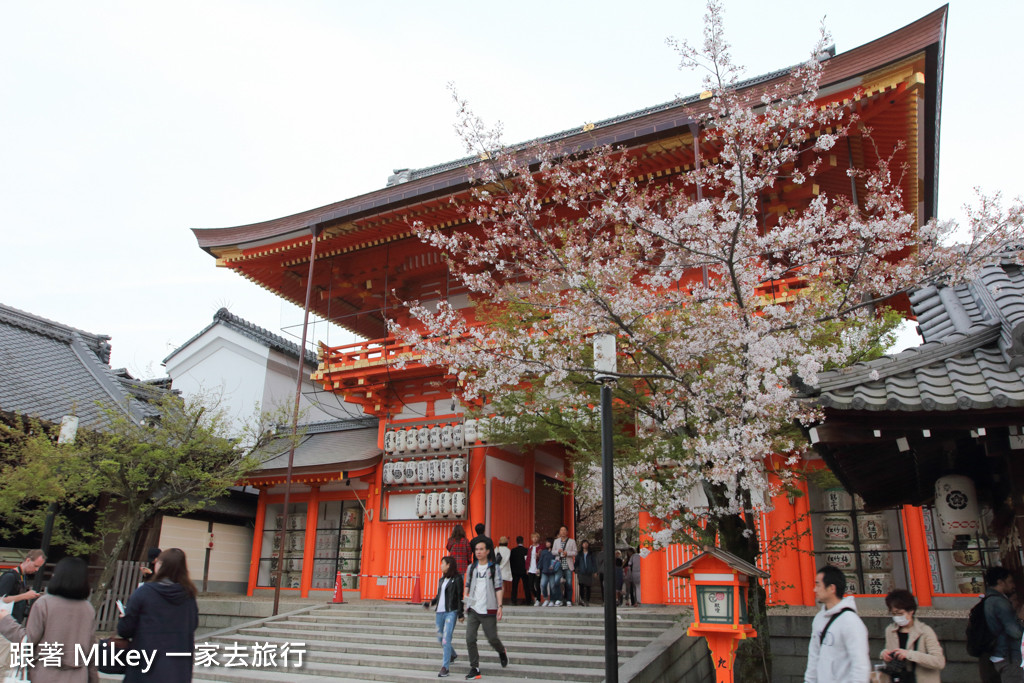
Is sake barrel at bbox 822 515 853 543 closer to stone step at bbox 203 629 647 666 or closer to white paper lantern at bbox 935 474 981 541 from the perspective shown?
stone step at bbox 203 629 647 666

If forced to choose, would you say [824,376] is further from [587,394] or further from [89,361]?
[89,361]

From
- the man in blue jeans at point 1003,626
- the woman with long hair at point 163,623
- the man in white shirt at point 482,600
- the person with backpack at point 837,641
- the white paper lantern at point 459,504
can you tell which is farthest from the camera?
the white paper lantern at point 459,504

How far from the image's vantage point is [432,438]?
16172 millimetres

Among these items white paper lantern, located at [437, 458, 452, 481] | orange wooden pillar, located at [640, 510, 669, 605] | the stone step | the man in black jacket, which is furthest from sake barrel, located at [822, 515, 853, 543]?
white paper lantern, located at [437, 458, 452, 481]

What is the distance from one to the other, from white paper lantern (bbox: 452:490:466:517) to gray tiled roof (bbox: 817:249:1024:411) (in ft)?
37.6

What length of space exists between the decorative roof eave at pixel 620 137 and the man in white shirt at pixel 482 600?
644 cm

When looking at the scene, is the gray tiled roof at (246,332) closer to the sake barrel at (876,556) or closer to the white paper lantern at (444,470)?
the white paper lantern at (444,470)

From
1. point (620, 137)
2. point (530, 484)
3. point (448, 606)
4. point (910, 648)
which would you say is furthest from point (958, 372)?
point (530, 484)

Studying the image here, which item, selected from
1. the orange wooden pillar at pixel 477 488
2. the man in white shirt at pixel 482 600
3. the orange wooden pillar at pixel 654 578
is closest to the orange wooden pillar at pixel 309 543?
the orange wooden pillar at pixel 477 488

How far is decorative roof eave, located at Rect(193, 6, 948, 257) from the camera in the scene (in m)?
10.9

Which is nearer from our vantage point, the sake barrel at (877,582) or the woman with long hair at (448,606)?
the woman with long hair at (448,606)

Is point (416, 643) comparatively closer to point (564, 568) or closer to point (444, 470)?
point (564, 568)

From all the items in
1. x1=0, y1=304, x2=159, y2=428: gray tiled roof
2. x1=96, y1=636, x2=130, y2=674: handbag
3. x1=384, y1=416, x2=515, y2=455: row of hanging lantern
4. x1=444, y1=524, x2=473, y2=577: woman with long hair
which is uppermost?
x1=0, y1=304, x2=159, y2=428: gray tiled roof

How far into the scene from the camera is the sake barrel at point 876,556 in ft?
40.9
